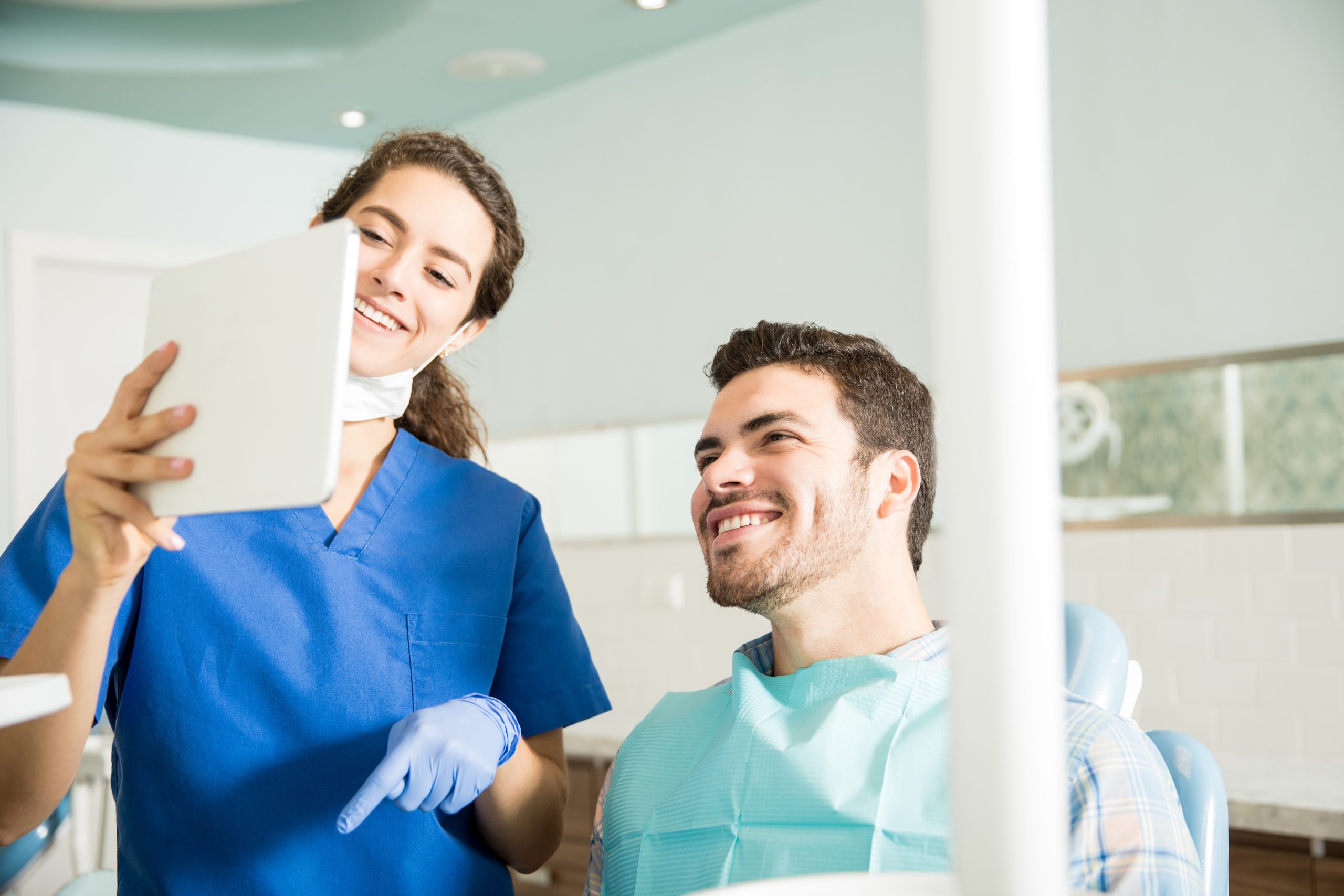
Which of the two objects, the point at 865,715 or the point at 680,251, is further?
the point at 680,251

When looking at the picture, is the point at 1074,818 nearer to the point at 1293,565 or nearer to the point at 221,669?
the point at 221,669

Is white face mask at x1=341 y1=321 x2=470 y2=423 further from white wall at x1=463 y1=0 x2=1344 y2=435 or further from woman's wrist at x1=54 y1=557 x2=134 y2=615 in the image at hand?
white wall at x1=463 y1=0 x2=1344 y2=435

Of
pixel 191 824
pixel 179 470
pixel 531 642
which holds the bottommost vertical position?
pixel 191 824

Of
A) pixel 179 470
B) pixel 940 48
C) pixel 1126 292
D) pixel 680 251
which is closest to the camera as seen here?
pixel 940 48

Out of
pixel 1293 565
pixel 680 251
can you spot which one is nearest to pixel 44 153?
pixel 680 251

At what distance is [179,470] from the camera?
2.23 ft

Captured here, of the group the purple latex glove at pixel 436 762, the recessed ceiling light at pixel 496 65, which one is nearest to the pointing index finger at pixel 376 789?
the purple latex glove at pixel 436 762

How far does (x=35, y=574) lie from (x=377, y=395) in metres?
0.37

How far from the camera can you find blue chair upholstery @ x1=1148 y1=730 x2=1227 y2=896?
1.07m

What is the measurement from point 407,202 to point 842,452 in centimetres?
58

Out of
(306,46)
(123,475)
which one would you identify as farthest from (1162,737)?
(306,46)

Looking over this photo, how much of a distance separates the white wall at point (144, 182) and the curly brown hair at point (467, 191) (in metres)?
2.66

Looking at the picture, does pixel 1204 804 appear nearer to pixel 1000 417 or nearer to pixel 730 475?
pixel 730 475

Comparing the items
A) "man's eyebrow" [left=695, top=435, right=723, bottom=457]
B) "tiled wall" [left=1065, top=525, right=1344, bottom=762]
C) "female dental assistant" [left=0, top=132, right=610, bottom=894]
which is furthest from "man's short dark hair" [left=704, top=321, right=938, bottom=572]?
"tiled wall" [left=1065, top=525, right=1344, bottom=762]
